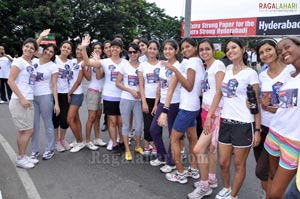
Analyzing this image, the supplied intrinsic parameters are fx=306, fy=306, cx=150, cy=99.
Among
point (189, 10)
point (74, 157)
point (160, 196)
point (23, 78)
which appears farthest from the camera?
point (189, 10)

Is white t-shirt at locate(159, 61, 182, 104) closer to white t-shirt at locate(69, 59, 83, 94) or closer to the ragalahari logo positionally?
white t-shirt at locate(69, 59, 83, 94)

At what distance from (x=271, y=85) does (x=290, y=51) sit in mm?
607

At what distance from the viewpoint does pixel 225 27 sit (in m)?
16.1

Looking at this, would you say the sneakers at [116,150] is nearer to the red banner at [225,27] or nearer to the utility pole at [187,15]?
the utility pole at [187,15]

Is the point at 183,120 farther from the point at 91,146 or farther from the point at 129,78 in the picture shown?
the point at 91,146

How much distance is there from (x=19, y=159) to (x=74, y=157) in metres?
A: 0.87

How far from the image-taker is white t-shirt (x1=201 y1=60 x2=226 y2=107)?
349 centimetres

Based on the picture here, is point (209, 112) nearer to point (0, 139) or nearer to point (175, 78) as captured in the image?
point (175, 78)

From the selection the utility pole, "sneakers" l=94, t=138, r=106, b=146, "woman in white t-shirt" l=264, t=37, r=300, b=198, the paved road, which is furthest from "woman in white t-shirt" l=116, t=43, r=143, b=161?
the utility pole

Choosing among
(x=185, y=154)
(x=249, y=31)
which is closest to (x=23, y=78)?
(x=185, y=154)

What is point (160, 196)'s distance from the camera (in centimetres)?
Answer: 376

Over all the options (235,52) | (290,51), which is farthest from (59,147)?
(290,51)

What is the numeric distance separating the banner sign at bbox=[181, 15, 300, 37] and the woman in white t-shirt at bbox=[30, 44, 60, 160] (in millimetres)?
9744

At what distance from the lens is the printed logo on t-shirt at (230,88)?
3.16m
